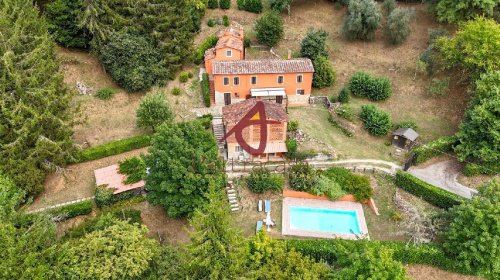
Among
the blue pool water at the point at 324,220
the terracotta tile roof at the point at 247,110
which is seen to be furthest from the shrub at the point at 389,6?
the blue pool water at the point at 324,220

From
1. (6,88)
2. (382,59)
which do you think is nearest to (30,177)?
(6,88)

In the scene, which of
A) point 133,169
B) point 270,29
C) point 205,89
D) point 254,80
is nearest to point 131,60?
point 205,89

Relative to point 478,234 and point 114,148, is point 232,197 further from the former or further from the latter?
point 478,234

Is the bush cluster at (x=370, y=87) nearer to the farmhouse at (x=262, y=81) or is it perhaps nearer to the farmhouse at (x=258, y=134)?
the farmhouse at (x=262, y=81)

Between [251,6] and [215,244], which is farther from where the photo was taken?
[251,6]

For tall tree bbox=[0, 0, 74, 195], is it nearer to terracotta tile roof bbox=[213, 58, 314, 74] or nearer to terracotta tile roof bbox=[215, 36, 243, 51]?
terracotta tile roof bbox=[213, 58, 314, 74]

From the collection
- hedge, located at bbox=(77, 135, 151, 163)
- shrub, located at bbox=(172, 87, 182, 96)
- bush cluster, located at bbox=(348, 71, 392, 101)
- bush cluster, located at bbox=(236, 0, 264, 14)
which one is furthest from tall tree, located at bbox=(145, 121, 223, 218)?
bush cluster, located at bbox=(236, 0, 264, 14)
